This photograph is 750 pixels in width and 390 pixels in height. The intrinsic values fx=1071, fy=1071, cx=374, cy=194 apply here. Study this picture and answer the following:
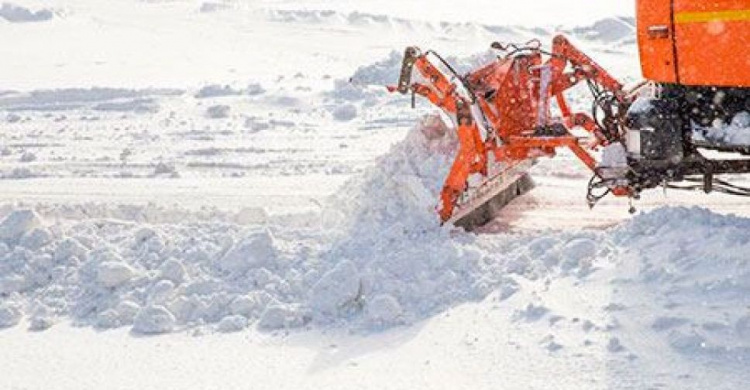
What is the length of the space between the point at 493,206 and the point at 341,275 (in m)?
2.41

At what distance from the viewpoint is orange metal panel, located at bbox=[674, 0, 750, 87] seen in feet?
19.5

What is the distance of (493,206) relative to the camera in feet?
29.2

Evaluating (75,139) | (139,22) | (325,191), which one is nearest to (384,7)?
(139,22)

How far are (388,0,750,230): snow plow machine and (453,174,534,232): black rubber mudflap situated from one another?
0.04 feet

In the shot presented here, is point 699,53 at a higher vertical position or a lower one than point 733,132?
higher

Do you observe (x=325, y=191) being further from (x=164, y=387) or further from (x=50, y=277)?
(x=164, y=387)

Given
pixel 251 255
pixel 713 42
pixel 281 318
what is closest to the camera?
→ pixel 713 42

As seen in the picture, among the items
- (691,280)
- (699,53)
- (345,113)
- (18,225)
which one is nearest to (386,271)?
(691,280)

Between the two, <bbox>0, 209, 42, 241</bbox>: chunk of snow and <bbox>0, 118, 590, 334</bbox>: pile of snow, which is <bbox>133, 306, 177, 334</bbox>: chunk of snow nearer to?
<bbox>0, 118, 590, 334</bbox>: pile of snow

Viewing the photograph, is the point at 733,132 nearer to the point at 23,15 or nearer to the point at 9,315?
the point at 9,315

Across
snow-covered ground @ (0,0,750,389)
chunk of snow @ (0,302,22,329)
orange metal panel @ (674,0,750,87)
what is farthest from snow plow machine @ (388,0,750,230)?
chunk of snow @ (0,302,22,329)

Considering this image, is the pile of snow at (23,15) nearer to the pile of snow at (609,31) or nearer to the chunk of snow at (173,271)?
the pile of snow at (609,31)

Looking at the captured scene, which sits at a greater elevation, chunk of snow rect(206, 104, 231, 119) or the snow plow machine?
the snow plow machine

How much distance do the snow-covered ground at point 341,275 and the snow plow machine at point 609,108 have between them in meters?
0.27
